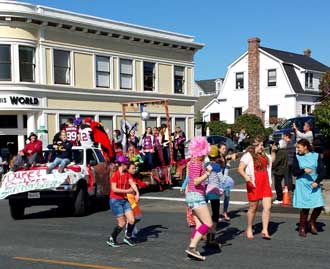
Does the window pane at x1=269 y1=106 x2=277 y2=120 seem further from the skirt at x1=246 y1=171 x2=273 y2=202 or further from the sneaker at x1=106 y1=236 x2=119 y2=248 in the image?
the sneaker at x1=106 y1=236 x2=119 y2=248

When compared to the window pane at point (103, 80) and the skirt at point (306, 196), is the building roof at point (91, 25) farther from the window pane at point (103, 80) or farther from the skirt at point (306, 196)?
the skirt at point (306, 196)

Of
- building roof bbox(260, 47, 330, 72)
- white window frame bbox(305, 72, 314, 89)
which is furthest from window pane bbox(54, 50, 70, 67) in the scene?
white window frame bbox(305, 72, 314, 89)

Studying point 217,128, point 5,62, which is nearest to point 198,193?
point 5,62

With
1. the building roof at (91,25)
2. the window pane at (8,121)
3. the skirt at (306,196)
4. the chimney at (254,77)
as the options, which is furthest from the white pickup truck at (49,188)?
the chimney at (254,77)

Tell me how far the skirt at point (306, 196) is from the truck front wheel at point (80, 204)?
17.3 ft

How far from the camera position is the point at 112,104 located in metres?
30.4

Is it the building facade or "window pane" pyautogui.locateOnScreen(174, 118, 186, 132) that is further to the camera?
"window pane" pyautogui.locateOnScreen(174, 118, 186, 132)

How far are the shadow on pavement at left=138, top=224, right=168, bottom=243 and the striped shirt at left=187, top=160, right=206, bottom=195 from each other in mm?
2012

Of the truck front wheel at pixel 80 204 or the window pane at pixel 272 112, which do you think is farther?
the window pane at pixel 272 112

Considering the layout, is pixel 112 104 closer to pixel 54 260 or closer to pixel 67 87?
pixel 67 87

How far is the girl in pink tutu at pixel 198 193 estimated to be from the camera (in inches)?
283

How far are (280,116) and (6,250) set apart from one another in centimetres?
3975

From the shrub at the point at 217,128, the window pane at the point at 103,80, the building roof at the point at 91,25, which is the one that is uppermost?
the building roof at the point at 91,25

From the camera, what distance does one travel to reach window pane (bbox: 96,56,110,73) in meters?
29.5
